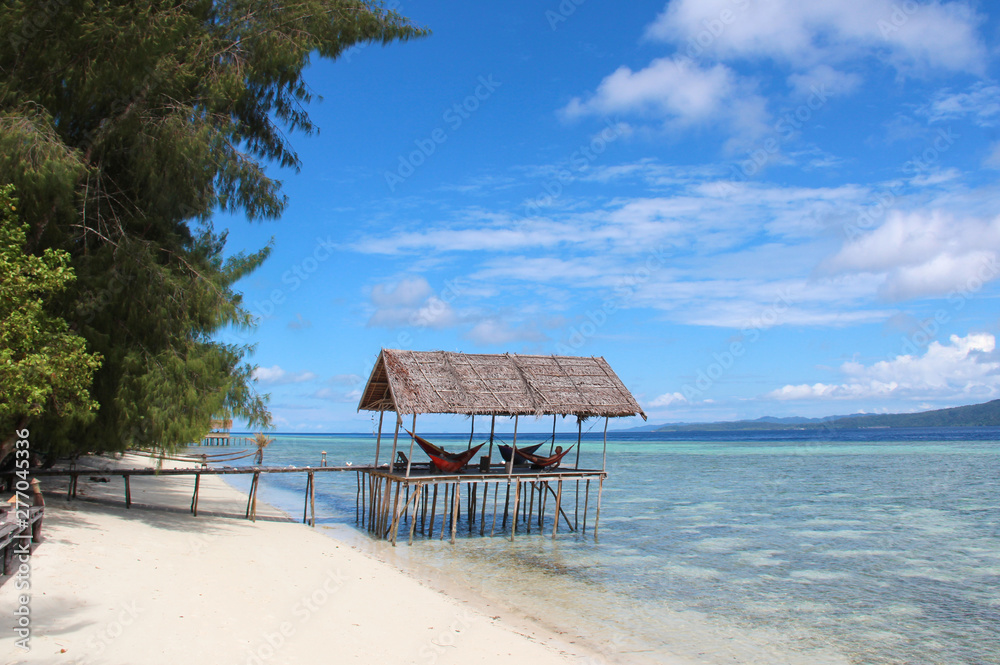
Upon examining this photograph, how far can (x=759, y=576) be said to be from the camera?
12.0 meters

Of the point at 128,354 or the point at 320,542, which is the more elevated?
the point at 128,354

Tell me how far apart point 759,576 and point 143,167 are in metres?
12.2

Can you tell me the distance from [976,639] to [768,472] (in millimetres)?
30463

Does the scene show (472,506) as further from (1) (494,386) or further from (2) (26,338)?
(2) (26,338)

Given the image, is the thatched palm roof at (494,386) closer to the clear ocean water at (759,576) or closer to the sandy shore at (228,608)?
the clear ocean water at (759,576)

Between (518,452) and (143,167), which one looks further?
(518,452)

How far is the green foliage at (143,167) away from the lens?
30.1 ft

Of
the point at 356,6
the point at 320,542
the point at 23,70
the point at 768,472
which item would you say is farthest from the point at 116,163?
the point at 768,472

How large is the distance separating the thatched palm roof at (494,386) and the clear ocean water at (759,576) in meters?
2.85

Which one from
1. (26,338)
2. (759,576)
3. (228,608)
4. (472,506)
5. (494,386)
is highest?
(26,338)

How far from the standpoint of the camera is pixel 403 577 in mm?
10359

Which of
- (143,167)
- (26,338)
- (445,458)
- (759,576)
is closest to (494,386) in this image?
(445,458)

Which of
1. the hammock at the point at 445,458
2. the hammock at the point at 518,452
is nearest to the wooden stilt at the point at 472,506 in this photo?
the hammock at the point at 518,452

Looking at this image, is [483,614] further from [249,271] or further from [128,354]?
[249,271]
